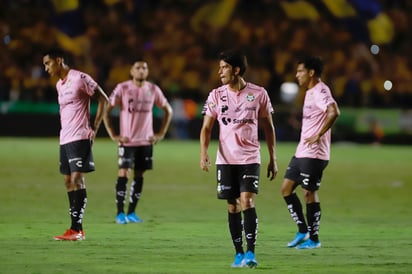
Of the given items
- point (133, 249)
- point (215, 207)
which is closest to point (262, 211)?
point (215, 207)

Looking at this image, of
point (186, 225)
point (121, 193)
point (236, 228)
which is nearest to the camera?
point (236, 228)

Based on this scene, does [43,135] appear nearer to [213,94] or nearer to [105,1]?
[105,1]

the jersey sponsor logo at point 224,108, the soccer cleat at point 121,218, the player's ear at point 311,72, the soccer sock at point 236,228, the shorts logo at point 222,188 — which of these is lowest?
the soccer cleat at point 121,218

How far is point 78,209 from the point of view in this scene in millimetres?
12391

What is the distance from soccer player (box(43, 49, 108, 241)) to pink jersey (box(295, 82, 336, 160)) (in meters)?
2.66

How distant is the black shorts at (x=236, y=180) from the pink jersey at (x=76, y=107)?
109 inches

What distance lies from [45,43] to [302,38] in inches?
422

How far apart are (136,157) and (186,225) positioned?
1603mm

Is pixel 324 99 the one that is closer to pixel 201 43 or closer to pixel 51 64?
pixel 51 64

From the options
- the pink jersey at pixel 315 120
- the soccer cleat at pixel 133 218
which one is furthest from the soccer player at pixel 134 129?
the pink jersey at pixel 315 120

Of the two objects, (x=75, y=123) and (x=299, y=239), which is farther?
(x=75, y=123)

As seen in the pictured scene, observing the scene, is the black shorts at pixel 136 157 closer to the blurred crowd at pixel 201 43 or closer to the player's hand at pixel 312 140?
the player's hand at pixel 312 140

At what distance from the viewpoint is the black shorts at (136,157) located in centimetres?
1523

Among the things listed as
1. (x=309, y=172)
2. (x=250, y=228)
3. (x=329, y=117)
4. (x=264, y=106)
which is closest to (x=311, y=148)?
(x=309, y=172)
